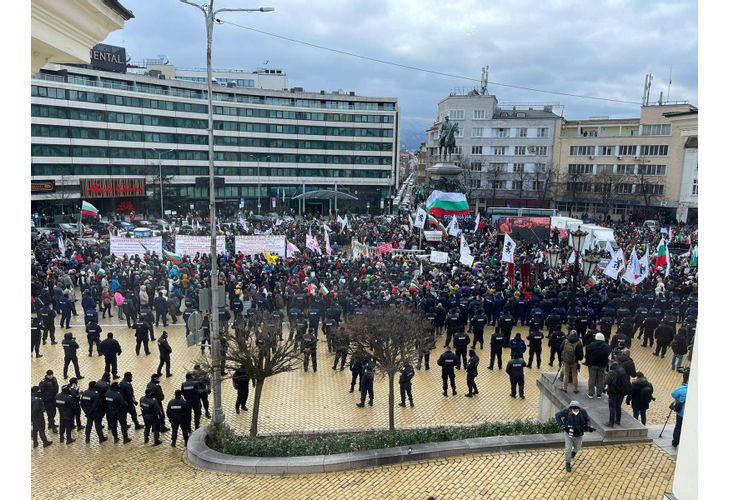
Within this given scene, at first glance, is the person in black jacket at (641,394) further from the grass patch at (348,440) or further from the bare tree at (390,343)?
the bare tree at (390,343)

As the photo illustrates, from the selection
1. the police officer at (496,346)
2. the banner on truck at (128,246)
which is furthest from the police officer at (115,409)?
the banner on truck at (128,246)

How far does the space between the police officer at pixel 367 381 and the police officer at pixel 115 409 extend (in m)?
5.41

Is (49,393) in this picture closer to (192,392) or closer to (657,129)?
(192,392)

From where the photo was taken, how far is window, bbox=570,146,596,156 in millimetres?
65750

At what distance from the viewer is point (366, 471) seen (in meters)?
9.31

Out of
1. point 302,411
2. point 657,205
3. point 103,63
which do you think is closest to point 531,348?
point 302,411

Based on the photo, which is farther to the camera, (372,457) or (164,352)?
(164,352)

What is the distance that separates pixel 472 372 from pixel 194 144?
61.5m

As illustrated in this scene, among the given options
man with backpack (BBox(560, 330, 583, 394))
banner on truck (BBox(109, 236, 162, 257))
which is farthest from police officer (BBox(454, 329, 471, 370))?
banner on truck (BBox(109, 236, 162, 257))

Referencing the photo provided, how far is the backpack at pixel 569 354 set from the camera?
11.2m

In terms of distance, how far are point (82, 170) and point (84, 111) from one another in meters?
6.37

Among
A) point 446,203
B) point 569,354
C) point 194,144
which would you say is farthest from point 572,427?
point 194,144

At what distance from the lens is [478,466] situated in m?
9.23

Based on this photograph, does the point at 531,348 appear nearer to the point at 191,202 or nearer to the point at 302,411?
the point at 302,411
